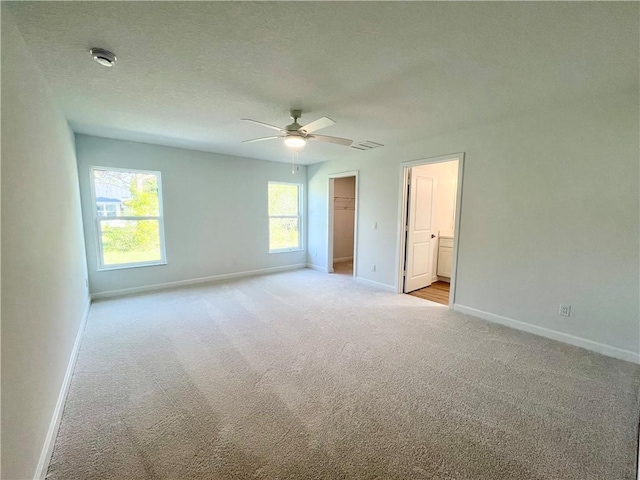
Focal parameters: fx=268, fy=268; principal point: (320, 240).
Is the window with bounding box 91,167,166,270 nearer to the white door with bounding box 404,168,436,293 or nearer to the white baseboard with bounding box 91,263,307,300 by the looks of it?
the white baseboard with bounding box 91,263,307,300

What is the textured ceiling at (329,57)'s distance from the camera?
145 cm

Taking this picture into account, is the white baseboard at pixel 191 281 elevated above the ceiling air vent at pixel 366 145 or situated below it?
below

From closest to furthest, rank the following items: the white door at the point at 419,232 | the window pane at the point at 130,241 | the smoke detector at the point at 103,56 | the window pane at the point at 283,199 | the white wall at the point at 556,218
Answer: the smoke detector at the point at 103,56 → the white wall at the point at 556,218 → the window pane at the point at 130,241 → the white door at the point at 419,232 → the window pane at the point at 283,199

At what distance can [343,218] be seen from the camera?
731 centimetres

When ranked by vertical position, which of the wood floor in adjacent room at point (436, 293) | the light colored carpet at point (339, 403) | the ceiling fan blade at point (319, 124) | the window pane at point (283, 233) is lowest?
the wood floor in adjacent room at point (436, 293)

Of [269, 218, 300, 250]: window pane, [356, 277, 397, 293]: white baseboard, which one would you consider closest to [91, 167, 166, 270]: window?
[269, 218, 300, 250]: window pane

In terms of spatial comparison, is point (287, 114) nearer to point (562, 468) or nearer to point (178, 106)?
point (178, 106)

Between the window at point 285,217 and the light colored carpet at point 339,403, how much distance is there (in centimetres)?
288

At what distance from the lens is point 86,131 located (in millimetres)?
3643

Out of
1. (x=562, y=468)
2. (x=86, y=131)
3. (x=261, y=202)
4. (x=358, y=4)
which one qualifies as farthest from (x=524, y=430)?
(x=86, y=131)

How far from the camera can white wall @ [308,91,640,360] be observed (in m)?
2.46

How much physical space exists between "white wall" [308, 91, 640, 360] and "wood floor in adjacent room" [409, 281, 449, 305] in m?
0.57

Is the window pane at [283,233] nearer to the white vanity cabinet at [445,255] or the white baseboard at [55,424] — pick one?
the white vanity cabinet at [445,255]

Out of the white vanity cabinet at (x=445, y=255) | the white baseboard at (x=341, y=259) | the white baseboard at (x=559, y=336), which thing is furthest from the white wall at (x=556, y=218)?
the white baseboard at (x=341, y=259)
